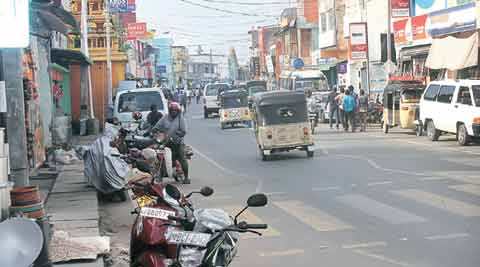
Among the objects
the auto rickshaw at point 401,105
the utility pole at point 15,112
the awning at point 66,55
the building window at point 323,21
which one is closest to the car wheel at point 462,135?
the auto rickshaw at point 401,105

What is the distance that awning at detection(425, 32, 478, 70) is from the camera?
28.4 m

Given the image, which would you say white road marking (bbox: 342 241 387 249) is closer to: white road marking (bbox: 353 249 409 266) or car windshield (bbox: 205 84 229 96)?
white road marking (bbox: 353 249 409 266)

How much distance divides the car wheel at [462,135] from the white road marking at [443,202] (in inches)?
379

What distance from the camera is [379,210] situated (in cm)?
1159

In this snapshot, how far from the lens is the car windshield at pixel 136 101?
25.0 metres

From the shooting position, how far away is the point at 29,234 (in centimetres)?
615

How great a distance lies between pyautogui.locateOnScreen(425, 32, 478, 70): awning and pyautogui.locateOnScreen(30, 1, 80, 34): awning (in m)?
17.7

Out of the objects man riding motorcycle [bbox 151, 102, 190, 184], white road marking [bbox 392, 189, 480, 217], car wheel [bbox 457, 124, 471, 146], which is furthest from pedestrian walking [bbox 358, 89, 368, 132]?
white road marking [bbox 392, 189, 480, 217]

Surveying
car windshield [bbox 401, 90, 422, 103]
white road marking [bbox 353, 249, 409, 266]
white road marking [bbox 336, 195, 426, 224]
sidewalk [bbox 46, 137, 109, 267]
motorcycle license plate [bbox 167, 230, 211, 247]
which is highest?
car windshield [bbox 401, 90, 422, 103]

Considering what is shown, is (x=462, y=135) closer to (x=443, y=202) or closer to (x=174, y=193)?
(x=443, y=202)

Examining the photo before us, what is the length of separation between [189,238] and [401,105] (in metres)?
23.4

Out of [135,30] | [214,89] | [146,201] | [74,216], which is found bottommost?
[74,216]

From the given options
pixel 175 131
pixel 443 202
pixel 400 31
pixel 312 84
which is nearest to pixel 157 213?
pixel 443 202

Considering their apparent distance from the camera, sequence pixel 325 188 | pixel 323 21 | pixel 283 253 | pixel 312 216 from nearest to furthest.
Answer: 1. pixel 283 253
2. pixel 312 216
3. pixel 325 188
4. pixel 323 21
